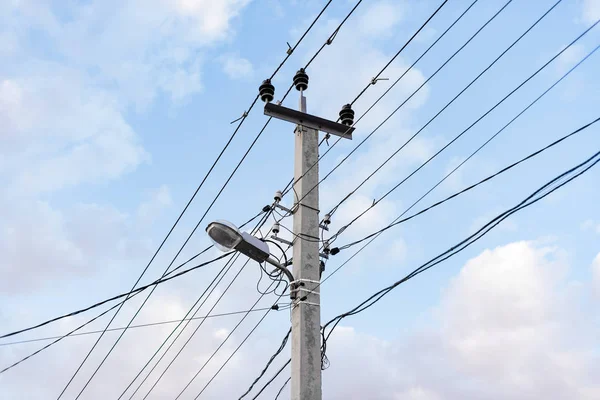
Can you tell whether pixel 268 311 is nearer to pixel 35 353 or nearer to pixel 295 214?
pixel 295 214

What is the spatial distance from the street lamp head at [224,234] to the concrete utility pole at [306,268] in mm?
735

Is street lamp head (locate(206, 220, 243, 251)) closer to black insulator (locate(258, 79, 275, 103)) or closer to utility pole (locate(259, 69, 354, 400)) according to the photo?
utility pole (locate(259, 69, 354, 400))

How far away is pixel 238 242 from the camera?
7266mm

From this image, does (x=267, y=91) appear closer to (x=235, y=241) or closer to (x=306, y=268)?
(x=235, y=241)

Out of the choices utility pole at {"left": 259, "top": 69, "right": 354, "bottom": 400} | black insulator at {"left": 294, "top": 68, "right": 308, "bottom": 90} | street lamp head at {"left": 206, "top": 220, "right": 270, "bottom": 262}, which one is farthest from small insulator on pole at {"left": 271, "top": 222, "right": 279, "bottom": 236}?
black insulator at {"left": 294, "top": 68, "right": 308, "bottom": 90}

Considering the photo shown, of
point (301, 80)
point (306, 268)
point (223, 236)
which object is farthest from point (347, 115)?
point (223, 236)

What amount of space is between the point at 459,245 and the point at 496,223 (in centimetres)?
51

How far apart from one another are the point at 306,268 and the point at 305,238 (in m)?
0.37

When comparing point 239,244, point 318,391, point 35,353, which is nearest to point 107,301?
point 35,353

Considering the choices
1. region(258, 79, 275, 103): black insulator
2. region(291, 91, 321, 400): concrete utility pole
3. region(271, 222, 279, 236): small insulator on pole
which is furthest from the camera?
region(258, 79, 275, 103): black insulator

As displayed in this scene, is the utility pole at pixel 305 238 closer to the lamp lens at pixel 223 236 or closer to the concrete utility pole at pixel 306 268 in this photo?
the concrete utility pole at pixel 306 268

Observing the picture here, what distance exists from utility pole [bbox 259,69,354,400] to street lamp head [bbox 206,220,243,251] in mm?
734

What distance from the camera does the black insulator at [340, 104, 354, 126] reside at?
8719 millimetres

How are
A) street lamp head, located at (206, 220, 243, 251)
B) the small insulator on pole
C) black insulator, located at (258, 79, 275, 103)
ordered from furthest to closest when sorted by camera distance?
black insulator, located at (258, 79, 275, 103)
the small insulator on pole
street lamp head, located at (206, 220, 243, 251)
